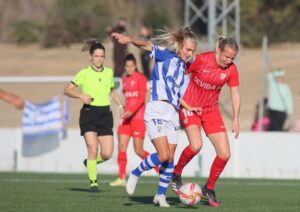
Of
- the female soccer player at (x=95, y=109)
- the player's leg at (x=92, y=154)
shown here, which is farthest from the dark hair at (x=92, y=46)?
the player's leg at (x=92, y=154)

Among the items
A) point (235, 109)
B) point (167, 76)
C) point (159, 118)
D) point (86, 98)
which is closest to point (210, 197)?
point (235, 109)

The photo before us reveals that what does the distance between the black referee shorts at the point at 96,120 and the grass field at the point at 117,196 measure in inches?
33.6

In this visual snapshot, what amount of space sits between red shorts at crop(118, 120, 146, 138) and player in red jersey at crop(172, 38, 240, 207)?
4.08 meters

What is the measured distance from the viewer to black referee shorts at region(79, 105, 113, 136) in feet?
47.2

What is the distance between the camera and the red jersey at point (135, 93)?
16734 millimetres

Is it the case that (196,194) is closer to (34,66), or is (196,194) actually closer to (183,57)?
(183,57)

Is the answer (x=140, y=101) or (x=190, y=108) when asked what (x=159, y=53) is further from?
(x=140, y=101)

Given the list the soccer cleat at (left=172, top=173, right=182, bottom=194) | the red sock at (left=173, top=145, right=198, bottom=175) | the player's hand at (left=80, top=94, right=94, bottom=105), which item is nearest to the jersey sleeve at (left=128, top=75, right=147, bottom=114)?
the player's hand at (left=80, top=94, right=94, bottom=105)

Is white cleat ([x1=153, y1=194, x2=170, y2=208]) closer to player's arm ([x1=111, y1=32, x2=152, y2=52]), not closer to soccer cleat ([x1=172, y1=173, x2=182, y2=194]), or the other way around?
soccer cleat ([x1=172, y1=173, x2=182, y2=194])

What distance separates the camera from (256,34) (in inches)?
1481

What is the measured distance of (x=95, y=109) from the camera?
47.6 ft

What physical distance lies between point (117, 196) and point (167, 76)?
2.25 meters

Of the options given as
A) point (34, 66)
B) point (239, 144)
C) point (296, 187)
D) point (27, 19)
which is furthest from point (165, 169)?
point (27, 19)

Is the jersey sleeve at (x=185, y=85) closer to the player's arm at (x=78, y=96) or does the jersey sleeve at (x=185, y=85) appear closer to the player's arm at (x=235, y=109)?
the player's arm at (x=235, y=109)
